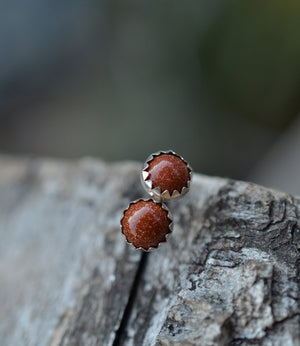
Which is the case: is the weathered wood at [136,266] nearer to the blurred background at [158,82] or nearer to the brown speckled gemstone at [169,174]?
the brown speckled gemstone at [169,174]

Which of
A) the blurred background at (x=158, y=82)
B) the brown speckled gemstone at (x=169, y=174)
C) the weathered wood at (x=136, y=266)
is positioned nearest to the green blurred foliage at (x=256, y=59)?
the blurred background at (x=158, y=82)

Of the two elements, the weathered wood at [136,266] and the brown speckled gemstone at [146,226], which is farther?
the brown speckled gemstone at [146,226]

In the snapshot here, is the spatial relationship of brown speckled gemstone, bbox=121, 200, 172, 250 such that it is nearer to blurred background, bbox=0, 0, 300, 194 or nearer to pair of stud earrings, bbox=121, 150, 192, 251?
pair of stud earrings, bbox=121, 150, 192, 251

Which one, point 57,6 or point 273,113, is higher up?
point 57,6

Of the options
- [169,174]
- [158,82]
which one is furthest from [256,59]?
[169,174]

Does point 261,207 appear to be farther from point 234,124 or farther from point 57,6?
point 57,6

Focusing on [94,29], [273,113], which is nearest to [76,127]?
[94,29]

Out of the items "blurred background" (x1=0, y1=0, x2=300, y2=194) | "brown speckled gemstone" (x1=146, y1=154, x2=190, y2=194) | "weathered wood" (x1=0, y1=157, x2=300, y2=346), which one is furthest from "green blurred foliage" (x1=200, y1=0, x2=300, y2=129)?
"brown speckled gemstone" (x1=146, y1=154, x2=190, y2=194)
